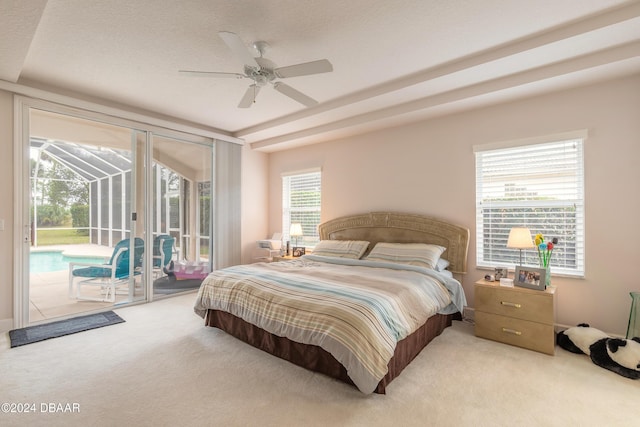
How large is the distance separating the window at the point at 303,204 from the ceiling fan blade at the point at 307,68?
112 inches

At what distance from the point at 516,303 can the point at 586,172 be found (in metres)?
1.51

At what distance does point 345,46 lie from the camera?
2641 millimetres

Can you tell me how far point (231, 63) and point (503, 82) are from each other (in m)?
2.76

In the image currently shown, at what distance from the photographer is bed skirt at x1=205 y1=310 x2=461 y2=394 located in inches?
86.7

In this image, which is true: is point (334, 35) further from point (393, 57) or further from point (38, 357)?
point (38, 357)

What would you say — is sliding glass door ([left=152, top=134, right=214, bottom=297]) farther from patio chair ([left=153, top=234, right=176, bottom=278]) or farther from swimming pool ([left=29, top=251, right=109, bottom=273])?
swimming pool ([left=29, top=251, right=109, bottom=273])

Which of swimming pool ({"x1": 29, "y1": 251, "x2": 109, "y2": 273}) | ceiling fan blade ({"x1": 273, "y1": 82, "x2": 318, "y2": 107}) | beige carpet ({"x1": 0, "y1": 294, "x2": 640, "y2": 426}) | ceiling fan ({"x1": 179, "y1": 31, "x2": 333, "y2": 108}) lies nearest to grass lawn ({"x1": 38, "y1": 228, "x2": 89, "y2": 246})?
swimming pool ({"x1": 29, "y1": 251, "x2": 109, "y2": 273})

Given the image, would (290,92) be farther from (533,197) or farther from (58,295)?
(58,295)

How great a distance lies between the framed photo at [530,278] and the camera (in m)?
2.79

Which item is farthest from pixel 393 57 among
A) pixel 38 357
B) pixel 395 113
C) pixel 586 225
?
pixel 38 357

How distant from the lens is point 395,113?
3809 mm

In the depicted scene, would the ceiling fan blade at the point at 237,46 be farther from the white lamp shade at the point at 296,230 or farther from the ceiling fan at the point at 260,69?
the white lamp shade at the point at 296,230

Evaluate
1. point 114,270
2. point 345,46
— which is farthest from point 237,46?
point 114,270

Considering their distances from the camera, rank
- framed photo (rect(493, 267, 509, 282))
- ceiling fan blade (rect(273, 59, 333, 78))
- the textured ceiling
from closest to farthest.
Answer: the textured ceiling < ceiling fan blade (rect(273, 59, 333, 78)) < framed photo (rect(493, 267, 509, 282))
